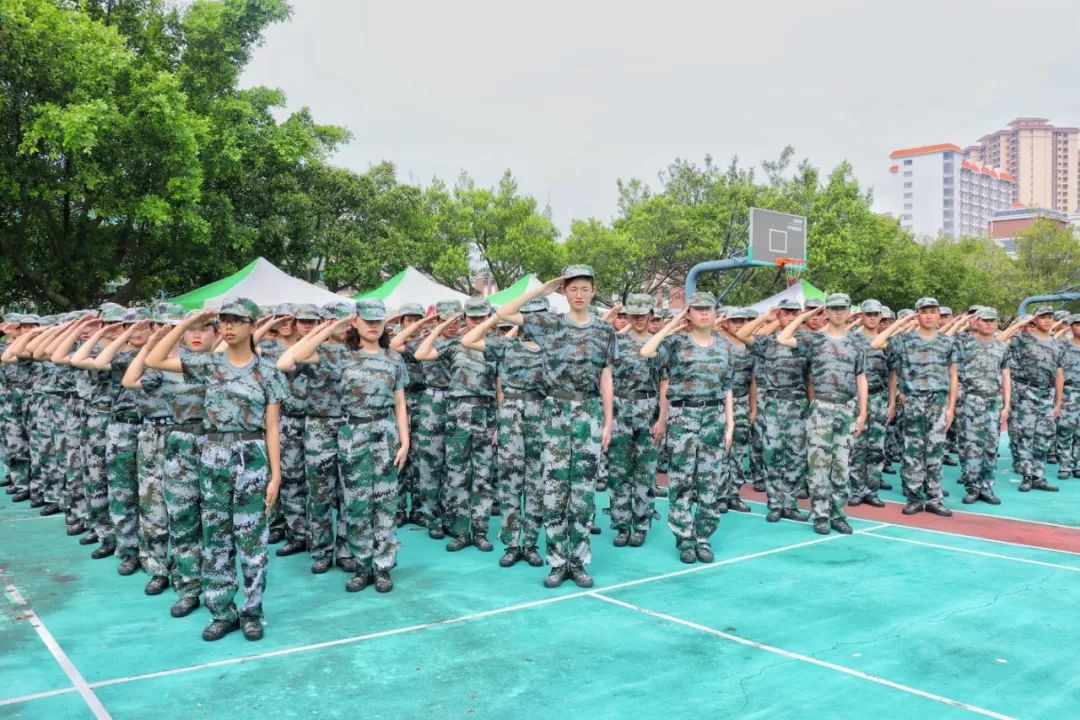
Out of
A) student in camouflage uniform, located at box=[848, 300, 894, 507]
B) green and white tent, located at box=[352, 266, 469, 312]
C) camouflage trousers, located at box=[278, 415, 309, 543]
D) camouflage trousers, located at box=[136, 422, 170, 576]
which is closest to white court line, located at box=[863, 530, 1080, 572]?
student in camouflage uniform, located at box=[848, 300, 894, 507]

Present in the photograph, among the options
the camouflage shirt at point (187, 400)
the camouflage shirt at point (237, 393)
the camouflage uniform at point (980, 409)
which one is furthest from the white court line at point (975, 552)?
the camouflage shirt at point (187, 400)

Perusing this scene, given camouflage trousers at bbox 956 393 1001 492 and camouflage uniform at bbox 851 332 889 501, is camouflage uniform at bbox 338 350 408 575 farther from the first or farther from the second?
camouflage trousers at bbox 956 393 1001 492

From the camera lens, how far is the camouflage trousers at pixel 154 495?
5.43 m

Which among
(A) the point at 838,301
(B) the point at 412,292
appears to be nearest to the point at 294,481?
(A) the point at 838,301

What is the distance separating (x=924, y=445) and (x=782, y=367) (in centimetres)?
170

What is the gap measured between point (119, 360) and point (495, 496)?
3.43 m

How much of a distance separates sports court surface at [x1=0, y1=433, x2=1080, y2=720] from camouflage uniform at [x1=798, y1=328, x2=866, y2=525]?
2.01ft

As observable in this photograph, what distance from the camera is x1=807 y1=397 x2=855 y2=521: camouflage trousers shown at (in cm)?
691

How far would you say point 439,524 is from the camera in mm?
7004

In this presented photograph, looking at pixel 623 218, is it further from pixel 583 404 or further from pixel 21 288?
pixel 583 404

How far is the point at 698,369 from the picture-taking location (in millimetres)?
6098

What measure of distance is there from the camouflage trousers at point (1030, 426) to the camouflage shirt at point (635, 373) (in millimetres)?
5306

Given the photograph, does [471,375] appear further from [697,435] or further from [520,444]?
[697,435]

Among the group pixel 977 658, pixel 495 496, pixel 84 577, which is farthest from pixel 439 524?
pixel 977 658
